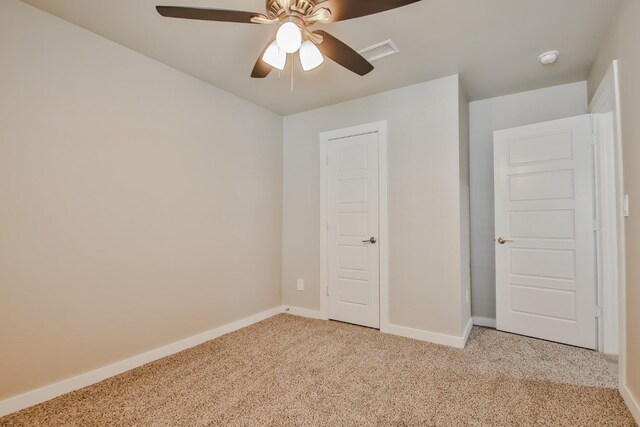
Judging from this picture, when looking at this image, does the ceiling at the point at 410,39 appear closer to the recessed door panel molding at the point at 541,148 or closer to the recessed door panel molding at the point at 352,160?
the recessed door panel molding at the point at 541,148

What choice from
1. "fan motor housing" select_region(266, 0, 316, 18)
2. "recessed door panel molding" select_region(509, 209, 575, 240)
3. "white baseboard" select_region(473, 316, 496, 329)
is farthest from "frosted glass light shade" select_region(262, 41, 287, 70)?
"white baseboard" select_region(473, 316, 496, 329)

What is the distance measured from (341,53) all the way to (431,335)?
8.32ft

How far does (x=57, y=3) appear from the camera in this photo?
1.93m

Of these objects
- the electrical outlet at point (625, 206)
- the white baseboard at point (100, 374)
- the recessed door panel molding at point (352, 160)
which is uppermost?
the recessed door panel molding at point (352, 160)

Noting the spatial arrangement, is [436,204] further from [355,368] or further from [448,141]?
[355,368]

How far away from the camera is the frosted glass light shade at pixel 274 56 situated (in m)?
1.84

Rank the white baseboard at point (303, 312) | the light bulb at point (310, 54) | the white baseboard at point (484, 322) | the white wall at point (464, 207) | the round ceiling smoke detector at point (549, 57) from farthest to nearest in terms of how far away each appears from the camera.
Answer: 1. the white baseboard at point (303, 312)
2. the white baseboard at point (484, 322)
3. the white wall at point (464, 207)
4. the round ceiling smoke detector at point (549, 57)
5. the light bulb at point (310, 54)

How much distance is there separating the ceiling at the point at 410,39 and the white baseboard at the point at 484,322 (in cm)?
244

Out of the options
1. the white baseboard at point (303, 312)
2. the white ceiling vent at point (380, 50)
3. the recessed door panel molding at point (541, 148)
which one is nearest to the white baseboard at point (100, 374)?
the white baseboard at point (303, 312)

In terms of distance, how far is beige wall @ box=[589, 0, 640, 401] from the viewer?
1.71 metres

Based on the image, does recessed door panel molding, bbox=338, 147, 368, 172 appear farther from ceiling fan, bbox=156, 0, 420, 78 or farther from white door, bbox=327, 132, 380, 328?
ceiling fan, bbox=156, 0, 420, 78

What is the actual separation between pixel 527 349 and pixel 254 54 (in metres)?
3.43

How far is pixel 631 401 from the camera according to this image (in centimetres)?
179

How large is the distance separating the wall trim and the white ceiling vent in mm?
2507
